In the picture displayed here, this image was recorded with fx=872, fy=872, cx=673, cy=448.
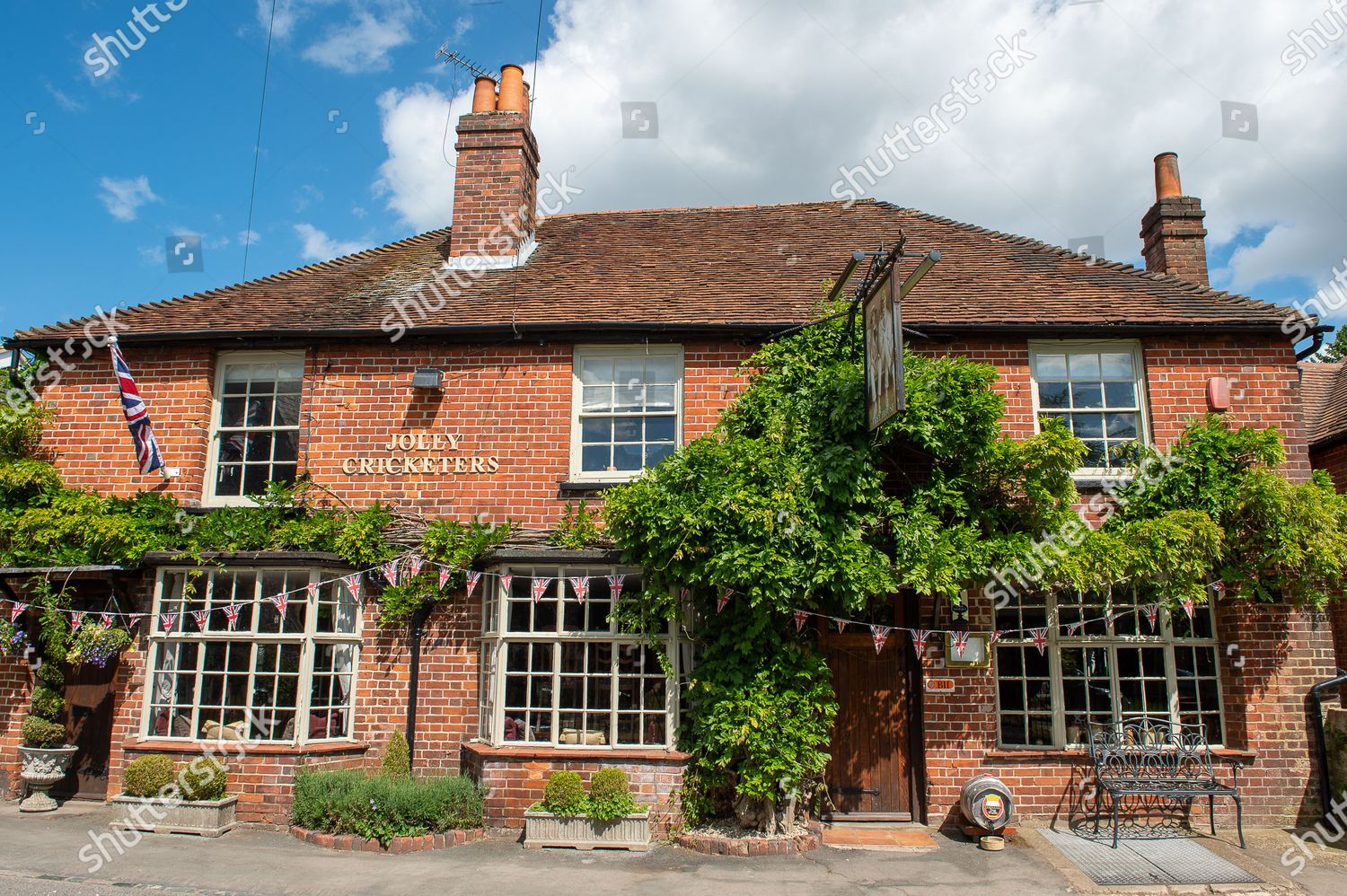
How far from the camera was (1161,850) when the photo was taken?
816 centimetres

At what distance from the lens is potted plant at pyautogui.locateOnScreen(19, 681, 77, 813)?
30.0 feet

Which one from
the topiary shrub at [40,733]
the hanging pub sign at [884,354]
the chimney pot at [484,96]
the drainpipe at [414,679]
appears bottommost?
the topiary shrub at [40,733]

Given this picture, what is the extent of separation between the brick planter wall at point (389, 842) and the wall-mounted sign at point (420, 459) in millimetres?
3822

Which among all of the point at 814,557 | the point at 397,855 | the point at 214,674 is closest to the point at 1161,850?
the point at 814,557

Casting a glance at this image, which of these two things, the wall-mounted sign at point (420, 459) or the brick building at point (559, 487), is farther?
the wall-mounted sign at point (420, 459)

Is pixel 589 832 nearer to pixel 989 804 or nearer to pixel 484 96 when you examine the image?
pixel 989 804

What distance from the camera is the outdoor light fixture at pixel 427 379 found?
32.9 feet

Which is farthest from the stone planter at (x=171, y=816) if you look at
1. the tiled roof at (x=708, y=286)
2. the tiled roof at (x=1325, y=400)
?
the tiled roof at (x=1325, y=400)

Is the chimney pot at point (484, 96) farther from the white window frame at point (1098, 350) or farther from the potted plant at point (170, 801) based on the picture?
the potted plant at point (170, 801)

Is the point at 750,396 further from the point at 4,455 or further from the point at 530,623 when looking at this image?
→ the point at 4,455

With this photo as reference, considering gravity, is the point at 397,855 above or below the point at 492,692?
below

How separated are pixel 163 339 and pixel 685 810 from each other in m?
8.22

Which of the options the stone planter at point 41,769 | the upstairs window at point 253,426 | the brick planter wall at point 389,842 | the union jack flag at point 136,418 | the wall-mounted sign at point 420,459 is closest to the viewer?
the brick planter wall at point 389,842

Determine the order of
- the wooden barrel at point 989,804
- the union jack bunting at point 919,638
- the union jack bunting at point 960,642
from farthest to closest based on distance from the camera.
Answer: the union jack bunting at point 960,642 < the union jack bunting at point 919,638 < the wooden barrel at point 989,804
